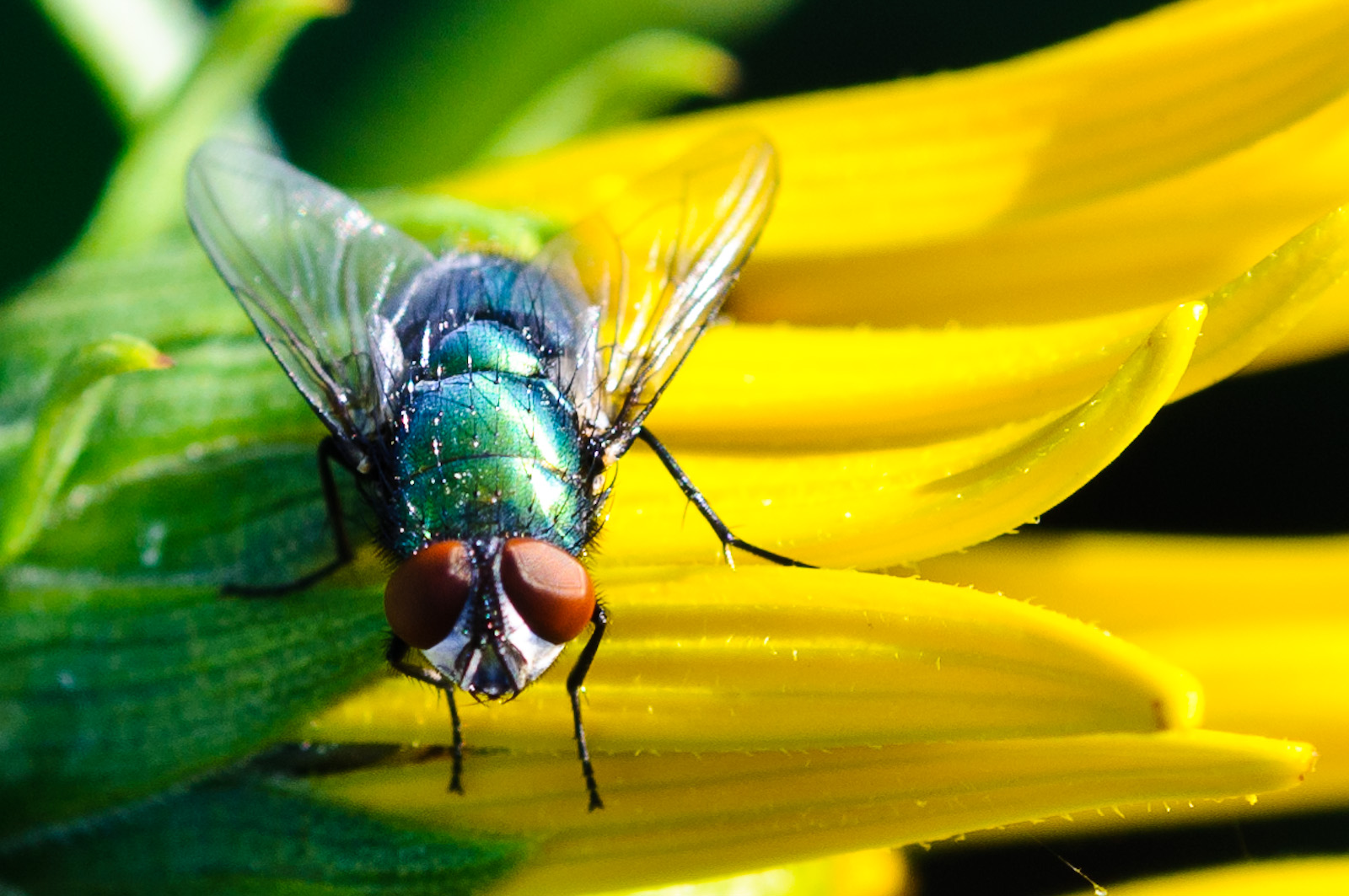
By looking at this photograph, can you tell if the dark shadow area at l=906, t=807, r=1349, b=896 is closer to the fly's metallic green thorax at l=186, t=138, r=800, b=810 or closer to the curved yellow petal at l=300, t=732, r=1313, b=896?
the curved yellow petal at l=300, t=732, r=1313, b=896

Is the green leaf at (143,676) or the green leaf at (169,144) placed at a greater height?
the green leaf at (169,144)

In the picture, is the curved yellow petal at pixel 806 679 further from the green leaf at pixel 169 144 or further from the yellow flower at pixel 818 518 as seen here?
the green leaf at pixel 169 144

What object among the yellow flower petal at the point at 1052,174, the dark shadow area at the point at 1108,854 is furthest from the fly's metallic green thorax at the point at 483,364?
the dark shadow area at the point at 1108,854

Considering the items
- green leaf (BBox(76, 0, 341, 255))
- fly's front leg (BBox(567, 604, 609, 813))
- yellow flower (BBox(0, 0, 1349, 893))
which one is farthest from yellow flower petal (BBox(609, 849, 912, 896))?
green leaf (BBox(76, 0, 341, 255))

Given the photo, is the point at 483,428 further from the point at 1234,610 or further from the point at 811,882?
the point at 1234,610

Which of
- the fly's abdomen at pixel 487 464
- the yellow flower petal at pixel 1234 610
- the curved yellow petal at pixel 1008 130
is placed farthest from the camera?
the yellow flower petal at pixel 1234 610
